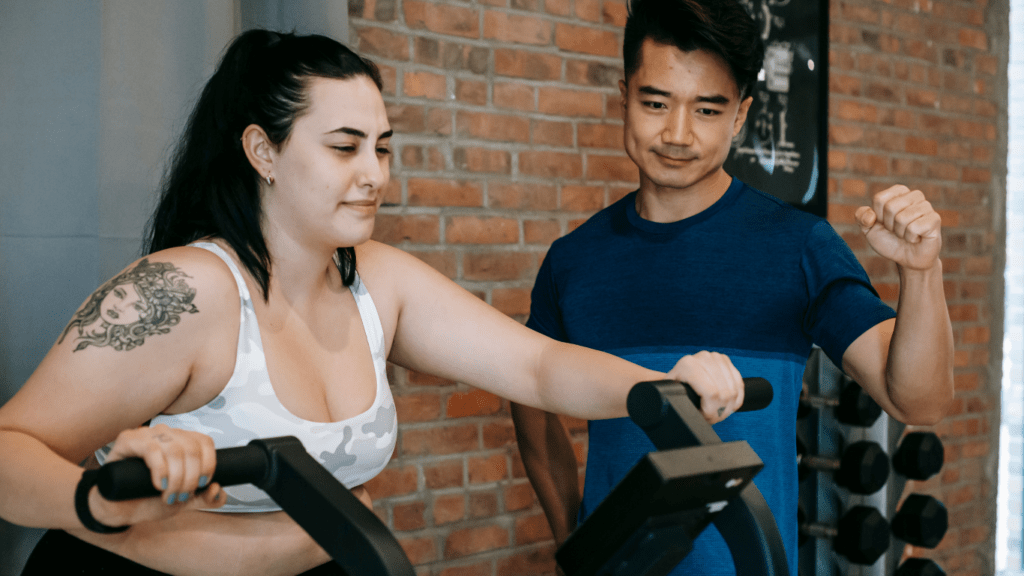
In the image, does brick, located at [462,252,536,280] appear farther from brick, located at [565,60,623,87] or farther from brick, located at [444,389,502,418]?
brick, located at [565,60,623,87]

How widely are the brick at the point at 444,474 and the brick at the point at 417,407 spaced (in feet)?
0.38

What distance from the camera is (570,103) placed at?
2.17m

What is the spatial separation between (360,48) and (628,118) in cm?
67

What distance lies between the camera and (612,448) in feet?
4.83

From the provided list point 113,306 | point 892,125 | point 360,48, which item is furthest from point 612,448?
point 892,125

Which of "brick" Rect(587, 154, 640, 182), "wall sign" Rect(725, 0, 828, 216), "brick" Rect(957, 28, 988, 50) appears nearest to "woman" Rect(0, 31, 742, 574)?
"brick" Rect(587, 154, 640, 182)

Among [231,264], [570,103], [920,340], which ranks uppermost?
[570,103]

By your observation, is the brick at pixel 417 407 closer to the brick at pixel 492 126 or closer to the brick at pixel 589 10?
the brick at pixel 492 126

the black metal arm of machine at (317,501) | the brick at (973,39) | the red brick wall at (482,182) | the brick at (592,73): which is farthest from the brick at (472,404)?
the brick at (973,39)

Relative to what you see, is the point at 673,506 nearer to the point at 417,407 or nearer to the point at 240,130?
the point at 240,130

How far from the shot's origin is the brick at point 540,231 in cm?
211

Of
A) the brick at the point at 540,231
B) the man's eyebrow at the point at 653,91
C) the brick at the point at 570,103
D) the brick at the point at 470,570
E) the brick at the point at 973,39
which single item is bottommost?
the brick at the point at 470,570

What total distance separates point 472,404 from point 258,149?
99 centimetres

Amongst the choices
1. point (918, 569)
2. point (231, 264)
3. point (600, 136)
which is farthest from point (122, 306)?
point (918, 569)
